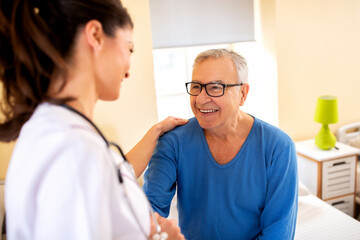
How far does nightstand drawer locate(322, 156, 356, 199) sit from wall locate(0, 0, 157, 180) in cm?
159

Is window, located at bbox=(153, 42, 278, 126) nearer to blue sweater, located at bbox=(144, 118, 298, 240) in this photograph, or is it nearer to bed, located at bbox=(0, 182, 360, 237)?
bed, located at bbox=(0, 182, 360, 237)

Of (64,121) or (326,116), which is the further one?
(326,116)

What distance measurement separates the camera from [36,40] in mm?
503

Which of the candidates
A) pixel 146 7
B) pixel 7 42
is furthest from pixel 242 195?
pixel 146 7

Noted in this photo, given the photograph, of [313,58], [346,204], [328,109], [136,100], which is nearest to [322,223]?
[346,204]

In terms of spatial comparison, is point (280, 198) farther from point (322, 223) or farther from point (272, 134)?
point (322, 223)

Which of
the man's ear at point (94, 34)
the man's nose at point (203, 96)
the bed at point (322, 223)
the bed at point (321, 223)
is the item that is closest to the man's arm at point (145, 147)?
the man's nose at point (203, 96)

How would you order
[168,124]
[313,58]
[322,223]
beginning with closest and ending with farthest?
[168,124] → [322,223] → [313,58]

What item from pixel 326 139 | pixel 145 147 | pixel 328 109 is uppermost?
pixel 145 147

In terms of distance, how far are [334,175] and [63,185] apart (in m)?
2.73

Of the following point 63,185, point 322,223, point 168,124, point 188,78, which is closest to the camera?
point 63,185

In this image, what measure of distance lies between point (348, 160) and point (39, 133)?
2.82 metres

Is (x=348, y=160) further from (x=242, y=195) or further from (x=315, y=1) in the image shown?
(x=242, y=195)

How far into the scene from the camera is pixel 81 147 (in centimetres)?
46
